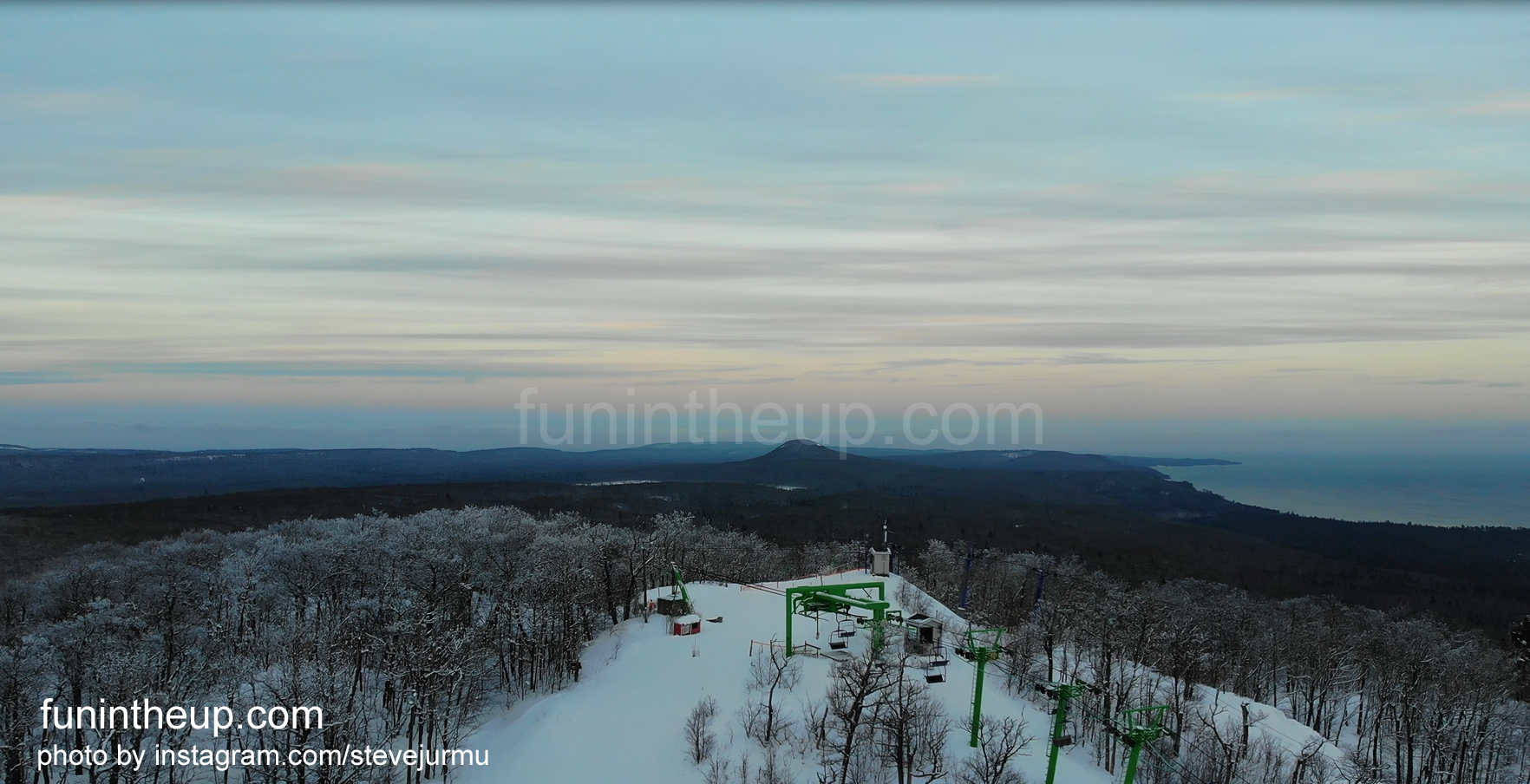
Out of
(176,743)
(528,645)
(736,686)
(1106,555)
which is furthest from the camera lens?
(1106,555)

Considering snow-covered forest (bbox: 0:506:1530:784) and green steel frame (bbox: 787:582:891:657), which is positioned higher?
green steel frame (bbox: 787:582:891:657)

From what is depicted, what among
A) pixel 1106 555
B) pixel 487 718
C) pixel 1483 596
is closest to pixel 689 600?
pixel 487 718

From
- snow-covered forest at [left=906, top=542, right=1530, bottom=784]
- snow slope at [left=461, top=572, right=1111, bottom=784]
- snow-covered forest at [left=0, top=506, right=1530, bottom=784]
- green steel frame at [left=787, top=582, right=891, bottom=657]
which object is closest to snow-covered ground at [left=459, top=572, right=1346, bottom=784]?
snow slope at [left=461, top=572, right=1111, bottom=784]

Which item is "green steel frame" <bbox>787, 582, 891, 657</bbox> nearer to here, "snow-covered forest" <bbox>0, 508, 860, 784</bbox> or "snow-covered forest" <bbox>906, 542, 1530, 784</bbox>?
"snow-covered forest" <bbox>906, 542, 1530, 784</bbox>

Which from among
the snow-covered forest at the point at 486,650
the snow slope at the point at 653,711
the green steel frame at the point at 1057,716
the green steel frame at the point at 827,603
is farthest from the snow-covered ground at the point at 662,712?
the green steel frame at the point at 1057,716

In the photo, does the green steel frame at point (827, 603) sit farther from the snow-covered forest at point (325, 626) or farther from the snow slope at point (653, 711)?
the snow-covered forest at point (325, 626)

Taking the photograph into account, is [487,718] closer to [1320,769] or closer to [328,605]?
[328,605]

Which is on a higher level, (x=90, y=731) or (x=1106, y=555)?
(x=90, y=731)
